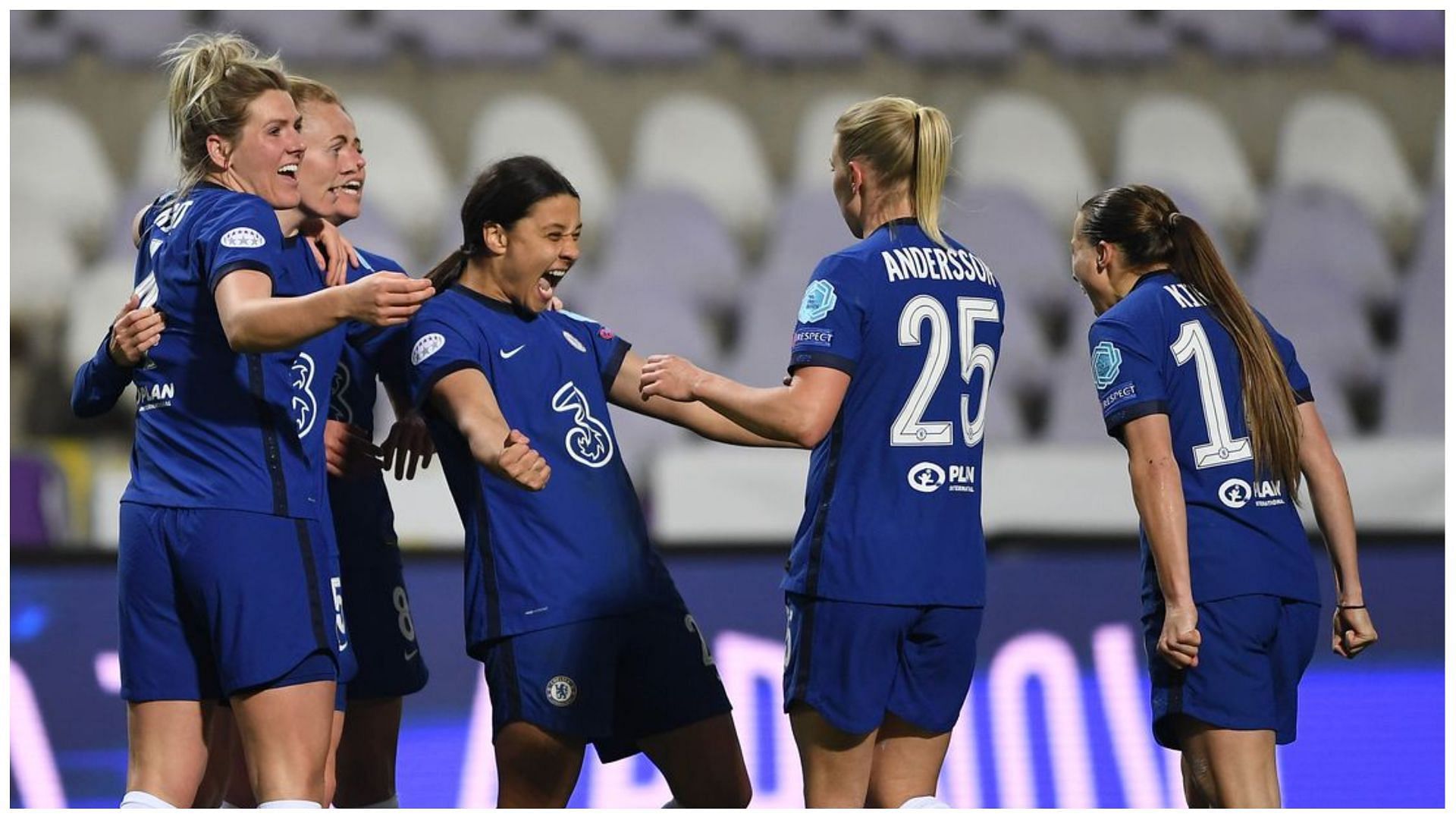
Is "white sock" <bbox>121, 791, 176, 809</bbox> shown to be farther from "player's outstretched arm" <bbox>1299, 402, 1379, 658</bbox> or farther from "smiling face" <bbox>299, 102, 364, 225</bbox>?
"player's outstretched arm" <bbox>1299, 402, 1379, 658</bbox>

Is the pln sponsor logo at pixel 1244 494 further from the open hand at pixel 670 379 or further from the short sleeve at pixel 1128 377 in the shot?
the open hand at pixel 670 379

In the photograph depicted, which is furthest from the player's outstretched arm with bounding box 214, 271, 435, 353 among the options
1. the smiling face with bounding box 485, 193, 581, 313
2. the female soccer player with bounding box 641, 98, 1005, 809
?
the female soccer player with bounding box 641, 98, 1005, 809

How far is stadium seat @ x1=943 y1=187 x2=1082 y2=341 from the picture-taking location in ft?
24.1

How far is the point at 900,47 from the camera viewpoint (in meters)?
8.09

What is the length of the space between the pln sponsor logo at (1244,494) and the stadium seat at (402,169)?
5.32 metres

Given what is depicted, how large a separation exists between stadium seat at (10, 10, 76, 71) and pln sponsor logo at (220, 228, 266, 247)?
5.75 metres

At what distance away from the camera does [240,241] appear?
8.89ft

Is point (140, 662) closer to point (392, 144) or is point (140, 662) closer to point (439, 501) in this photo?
point (439, 501)

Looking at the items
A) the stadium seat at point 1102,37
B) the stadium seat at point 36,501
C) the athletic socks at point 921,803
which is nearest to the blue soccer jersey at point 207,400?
the athletic socks at point 921,803

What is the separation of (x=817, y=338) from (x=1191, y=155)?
553 centimetres

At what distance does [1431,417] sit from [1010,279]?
1.81 meters

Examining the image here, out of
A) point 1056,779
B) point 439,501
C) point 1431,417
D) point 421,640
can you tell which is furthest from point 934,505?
point 1431,417

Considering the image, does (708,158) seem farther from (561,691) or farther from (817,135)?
(561,691)

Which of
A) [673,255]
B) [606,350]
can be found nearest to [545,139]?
[673,255]
